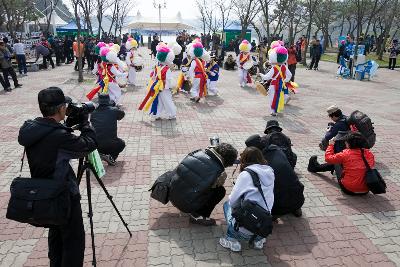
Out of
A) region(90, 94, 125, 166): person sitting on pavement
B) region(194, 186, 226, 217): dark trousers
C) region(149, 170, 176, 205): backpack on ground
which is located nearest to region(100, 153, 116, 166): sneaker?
region(90, 94, 125, 166): person sitting on pavement

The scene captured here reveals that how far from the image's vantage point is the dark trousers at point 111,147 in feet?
21.7

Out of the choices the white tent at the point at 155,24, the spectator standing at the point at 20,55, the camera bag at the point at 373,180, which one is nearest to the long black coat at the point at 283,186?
the camera bag at the point at 373,180

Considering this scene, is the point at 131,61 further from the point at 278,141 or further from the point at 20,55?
the point at 278,141

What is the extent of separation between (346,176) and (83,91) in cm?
1072

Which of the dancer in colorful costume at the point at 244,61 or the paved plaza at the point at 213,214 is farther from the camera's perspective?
the dancer in colorful costume at the point at 244,61

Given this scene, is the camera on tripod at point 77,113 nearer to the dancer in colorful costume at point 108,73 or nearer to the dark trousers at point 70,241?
the dark trousers at point 70,241

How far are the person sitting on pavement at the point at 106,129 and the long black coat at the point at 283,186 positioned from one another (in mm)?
3157

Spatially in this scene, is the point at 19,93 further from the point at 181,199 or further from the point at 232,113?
the point at 181,199

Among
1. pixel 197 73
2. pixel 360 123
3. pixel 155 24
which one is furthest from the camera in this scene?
pixel 155 24

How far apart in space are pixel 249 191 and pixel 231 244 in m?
0.73

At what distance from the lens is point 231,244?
4254 mm

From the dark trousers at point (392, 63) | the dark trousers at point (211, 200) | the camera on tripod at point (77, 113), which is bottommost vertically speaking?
the dark trousers at point (211, 200)

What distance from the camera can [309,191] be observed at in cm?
585

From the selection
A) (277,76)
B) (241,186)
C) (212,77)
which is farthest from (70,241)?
(212,77)
